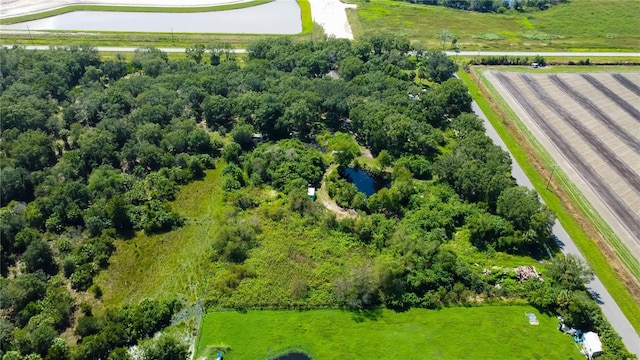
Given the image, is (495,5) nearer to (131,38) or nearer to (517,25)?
(517,25)

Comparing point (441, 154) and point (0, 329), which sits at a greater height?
point (441, 154)

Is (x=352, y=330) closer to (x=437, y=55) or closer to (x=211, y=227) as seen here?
(x=211, y=227)

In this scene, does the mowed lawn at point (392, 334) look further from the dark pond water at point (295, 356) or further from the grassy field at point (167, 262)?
the grassy field at point (167, 262)

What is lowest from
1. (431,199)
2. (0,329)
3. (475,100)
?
(0,329)

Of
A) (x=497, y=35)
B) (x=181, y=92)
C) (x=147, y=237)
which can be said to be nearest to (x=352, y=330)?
(x=147, y=237)

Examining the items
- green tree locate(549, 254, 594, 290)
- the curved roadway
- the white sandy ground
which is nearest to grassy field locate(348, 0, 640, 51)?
the white sandy ground

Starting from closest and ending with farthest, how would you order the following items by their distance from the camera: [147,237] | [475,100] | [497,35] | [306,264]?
[306,264], [147,237], [475,100], [497,35]
